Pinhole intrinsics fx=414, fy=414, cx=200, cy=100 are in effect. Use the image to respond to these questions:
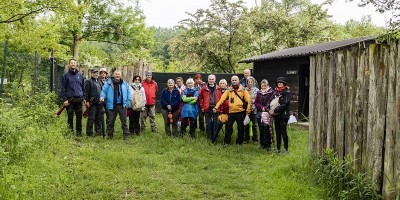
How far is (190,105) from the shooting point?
10625mm

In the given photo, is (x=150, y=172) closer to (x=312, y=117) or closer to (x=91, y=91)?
(x=312, y=117)

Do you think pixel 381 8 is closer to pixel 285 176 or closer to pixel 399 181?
pixel 285 176

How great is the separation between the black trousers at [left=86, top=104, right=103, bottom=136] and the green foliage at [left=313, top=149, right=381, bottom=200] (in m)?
6.10

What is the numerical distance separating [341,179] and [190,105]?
5841 mm

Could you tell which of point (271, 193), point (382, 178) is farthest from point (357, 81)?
point (271, 193)

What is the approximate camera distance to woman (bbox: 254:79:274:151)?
9039mm

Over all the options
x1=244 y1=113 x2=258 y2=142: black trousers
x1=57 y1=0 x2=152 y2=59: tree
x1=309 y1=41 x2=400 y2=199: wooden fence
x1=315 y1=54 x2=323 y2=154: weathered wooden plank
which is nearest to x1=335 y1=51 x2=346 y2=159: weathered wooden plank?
x1=309 y1=41 x2=400 y2=199: wooden fence

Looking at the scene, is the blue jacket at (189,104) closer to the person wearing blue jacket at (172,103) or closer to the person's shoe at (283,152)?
the person wearing blue jacket at (172,103)

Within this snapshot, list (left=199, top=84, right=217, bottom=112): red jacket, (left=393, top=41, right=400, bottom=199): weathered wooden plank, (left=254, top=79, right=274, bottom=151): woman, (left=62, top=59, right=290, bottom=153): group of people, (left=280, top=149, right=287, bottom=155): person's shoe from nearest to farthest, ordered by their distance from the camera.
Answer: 1. (left=393, top=41, right=400, bottom=199): weathered wooden plank
2. (left=280, top=149, right=287, bottom=155): person's shoe
3. (left=254, top=79, right=274, bottom=151): woman
4. (left=62, top=59, right=290, bottom=153): group of people
5. (left=199, top=84, right=217, bottom=112): red jacket

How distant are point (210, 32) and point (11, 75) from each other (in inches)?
647

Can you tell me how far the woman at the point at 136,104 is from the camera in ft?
35.3

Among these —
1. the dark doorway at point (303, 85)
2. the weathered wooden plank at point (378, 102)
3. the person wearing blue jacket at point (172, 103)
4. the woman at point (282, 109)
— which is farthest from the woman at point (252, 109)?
the dark doorway at point (303, 85)

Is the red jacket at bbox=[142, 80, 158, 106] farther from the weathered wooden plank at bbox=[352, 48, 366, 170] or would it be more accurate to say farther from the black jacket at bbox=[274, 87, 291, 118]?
the weathered wooden plank at bbox=[352, 48, 366, 170]

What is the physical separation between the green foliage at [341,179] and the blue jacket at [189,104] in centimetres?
480
